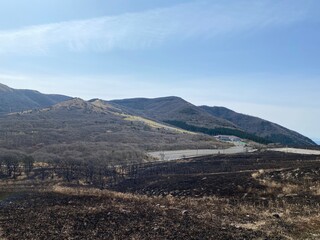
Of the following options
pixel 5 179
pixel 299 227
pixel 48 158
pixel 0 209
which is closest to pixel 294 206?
pixel 299 227

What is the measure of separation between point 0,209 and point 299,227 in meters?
22.4

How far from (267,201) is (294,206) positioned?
10.3 ft

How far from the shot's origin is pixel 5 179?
2431 inches

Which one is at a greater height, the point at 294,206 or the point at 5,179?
the point at 294,206

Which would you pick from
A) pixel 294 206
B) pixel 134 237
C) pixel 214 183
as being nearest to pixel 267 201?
pixel 294 206

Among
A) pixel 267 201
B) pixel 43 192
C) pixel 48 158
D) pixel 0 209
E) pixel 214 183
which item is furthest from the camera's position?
pixel 48 158

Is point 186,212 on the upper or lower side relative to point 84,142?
lower

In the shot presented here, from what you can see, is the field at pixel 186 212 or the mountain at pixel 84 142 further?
the mountain at pixel 84 142

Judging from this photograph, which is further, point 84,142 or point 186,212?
point 84,142

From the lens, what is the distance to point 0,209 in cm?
2917

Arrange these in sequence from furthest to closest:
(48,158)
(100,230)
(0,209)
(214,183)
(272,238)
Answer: (48,158), (214,183), (0,209), (100,230), (272,238)

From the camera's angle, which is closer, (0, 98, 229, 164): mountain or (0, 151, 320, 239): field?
(0, 151, 320, 239): field

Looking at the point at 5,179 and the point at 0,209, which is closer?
the point at 0,209

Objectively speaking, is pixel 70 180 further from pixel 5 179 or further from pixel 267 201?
pixel 267 201
